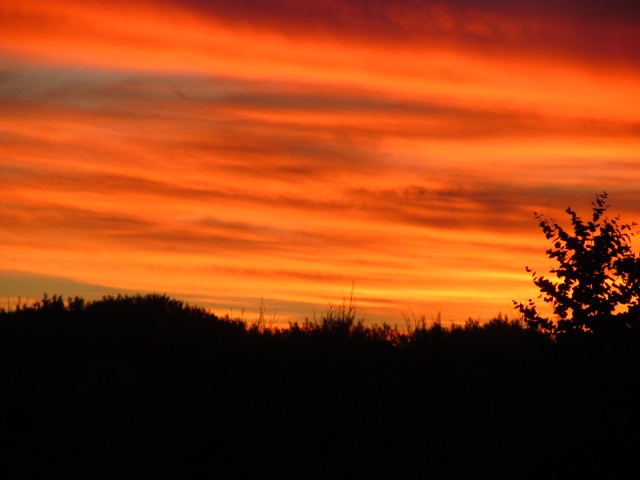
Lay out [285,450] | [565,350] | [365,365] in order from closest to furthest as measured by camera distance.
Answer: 1. [285,450]
2. [565,350]
3. [365,365]

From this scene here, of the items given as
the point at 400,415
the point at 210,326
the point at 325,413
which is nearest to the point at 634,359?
the point at 400,415

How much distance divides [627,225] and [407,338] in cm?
463

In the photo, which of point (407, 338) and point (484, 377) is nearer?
point (484, 377)

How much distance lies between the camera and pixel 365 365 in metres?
16.0

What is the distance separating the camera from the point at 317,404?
14766mm

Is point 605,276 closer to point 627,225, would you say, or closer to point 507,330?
point 627,225

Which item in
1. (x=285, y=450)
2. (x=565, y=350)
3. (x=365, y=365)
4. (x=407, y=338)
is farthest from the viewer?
(x=407, y=338)

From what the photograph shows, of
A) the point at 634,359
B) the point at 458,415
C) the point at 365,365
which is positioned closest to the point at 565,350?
the point at 634,359

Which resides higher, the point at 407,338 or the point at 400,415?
the point at 407,338

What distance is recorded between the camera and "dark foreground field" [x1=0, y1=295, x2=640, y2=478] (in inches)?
528

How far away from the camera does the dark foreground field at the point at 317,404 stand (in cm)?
1341

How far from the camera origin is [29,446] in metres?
13.8

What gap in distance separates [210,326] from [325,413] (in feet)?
16.3

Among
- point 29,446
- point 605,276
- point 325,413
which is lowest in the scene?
point 29,446
